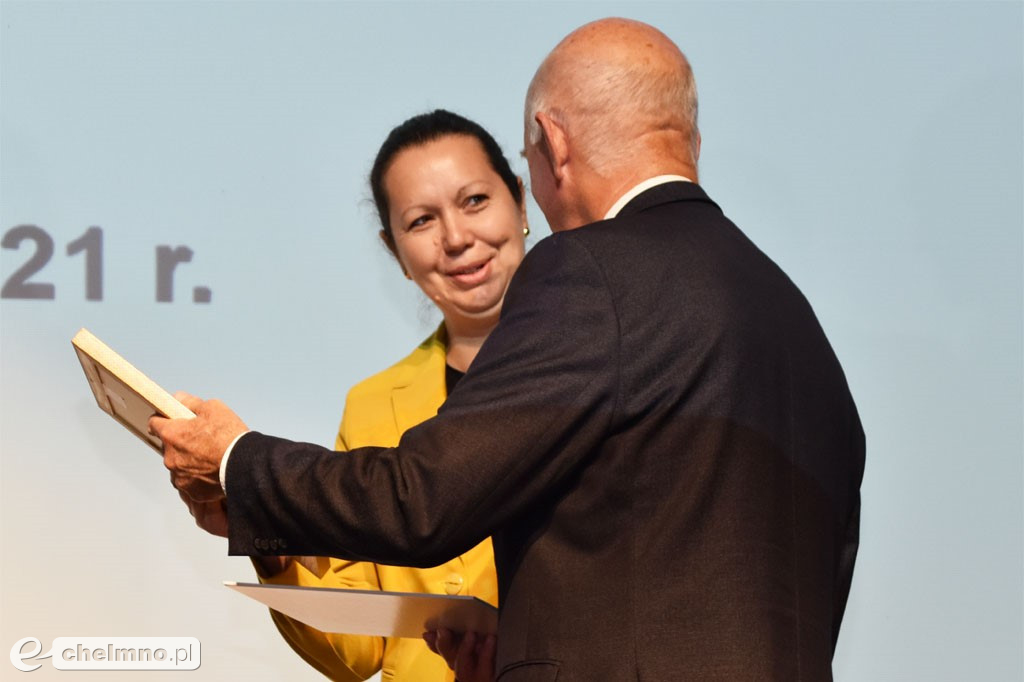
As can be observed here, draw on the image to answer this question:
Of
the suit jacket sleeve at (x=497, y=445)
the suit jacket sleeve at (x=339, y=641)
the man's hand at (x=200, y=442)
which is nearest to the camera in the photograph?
the suit jacket sleeve at (x=497, y=445)

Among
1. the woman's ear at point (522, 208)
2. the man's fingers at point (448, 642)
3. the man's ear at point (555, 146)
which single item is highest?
the woman's ear at point (522, 208)

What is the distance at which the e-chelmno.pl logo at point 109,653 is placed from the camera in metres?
2.51

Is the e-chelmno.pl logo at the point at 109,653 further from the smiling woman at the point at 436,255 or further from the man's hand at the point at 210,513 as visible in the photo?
the man's hand at the point at 210,513

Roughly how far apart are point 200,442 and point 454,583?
64 cm

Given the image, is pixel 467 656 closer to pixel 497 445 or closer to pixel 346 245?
pixel 497 445

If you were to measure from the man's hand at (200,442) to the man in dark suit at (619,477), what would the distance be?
0.14ft

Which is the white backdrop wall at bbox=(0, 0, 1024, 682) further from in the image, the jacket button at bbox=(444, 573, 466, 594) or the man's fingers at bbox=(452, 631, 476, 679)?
the man's fingers at bbox=(452, 631, 476, 679)

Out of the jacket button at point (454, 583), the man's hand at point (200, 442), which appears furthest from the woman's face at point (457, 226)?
the man's hand at point (200, 442)

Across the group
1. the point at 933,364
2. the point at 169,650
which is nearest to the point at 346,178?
the point at 169,650

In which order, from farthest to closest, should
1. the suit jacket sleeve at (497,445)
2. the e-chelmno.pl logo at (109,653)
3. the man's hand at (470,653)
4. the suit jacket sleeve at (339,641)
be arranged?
the e-chelmno.pl logo at (109,653) → the suit jacket sleeve at (339,641) → the man's hand at (470,653) → the suit jacket sleeve at (497,445)

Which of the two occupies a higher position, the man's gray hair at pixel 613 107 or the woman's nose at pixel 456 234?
the woman's nose at pixel 456 234

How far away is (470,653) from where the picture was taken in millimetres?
1633

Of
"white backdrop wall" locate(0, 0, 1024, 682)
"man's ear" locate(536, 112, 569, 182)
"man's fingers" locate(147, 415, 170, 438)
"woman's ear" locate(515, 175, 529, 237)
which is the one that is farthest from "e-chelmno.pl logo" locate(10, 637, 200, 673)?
"man's ear" locate(536, 112, 569, 182)

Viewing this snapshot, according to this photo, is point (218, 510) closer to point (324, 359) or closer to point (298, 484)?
point (298, 484)
